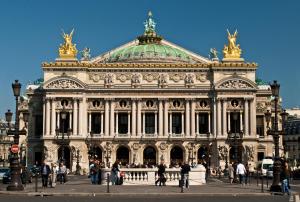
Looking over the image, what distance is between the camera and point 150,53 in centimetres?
12606

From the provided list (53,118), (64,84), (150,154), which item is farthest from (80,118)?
(150,154)

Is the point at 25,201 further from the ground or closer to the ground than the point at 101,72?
closer to the ground

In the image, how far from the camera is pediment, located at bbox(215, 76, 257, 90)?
112 m

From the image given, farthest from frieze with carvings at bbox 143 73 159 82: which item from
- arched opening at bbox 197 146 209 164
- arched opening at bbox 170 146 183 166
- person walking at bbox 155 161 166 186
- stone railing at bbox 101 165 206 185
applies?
person walking at bbox 155 161 166 186

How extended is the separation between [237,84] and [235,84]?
1.18ft

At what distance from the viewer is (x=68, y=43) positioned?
116438 mm

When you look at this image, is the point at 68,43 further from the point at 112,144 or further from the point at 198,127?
the point at 198,127

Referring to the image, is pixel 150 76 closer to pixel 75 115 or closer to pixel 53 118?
pixel 75 115

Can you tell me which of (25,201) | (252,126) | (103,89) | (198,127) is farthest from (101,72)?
(25,201)

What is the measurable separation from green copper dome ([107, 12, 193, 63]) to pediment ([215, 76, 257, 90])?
16.1 meters

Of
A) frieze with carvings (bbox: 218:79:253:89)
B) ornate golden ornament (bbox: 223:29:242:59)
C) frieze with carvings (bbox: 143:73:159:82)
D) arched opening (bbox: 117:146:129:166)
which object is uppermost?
ornate golden ornament (bbox: 223:29:242:59)

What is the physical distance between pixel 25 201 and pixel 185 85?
79.8 metres

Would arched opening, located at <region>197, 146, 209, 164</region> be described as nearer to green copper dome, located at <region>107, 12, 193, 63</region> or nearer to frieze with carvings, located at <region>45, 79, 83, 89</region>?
green copper dome, located at <region>107, 12, 193, 63</region>

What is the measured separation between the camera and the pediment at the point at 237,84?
111875 millimetres
